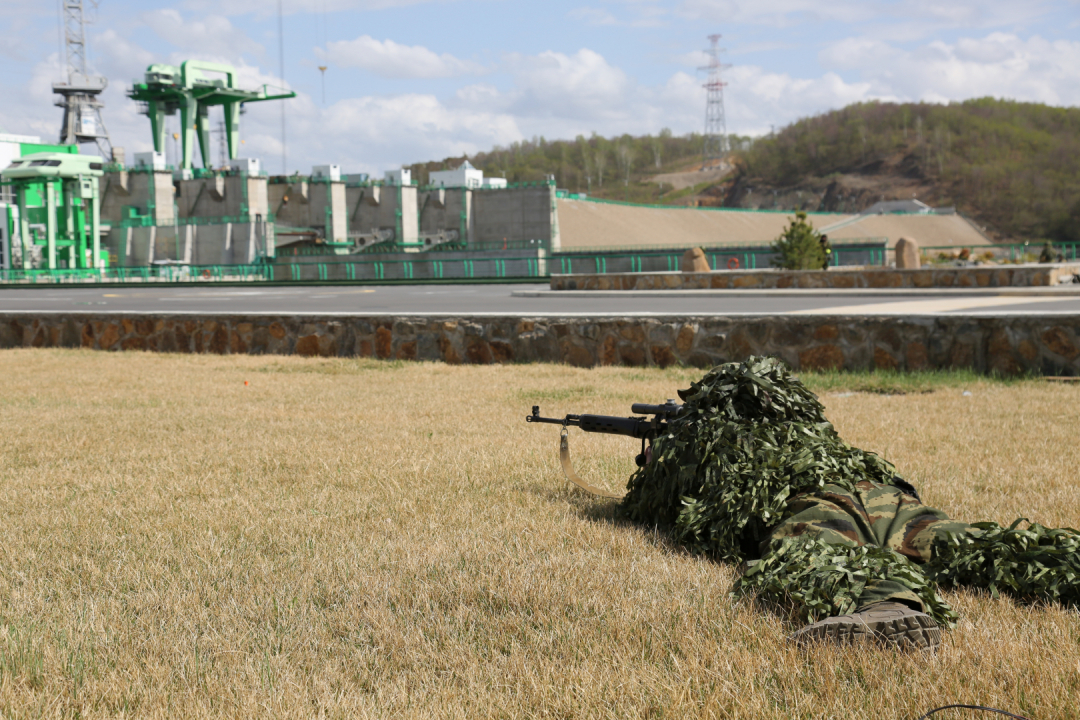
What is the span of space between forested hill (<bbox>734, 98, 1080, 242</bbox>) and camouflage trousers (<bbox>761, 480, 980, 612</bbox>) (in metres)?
120

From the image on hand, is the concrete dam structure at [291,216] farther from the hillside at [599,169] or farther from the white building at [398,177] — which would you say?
the hillside at [599,169]

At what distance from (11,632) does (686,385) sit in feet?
22.6

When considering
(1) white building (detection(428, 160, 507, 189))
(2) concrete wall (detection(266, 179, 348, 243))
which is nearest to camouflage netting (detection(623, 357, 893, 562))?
(1) white building (detection(428, 160, 507, 189))

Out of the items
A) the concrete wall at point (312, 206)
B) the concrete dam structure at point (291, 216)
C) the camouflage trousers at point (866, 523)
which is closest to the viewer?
the camouflage trousers at point (866, 523)

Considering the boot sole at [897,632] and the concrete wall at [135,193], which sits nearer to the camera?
the boot sole at [897,632]

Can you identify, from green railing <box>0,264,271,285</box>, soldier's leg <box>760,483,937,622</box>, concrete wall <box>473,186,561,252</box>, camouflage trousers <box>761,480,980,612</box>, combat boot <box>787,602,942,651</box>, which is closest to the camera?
combat boot <box>787,602,942,651</box>

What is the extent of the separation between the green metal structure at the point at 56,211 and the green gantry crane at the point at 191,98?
1994cm

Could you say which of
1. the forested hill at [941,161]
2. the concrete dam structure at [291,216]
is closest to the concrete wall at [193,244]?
the concrete dam structure at [291,216]

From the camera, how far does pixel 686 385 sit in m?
9.03

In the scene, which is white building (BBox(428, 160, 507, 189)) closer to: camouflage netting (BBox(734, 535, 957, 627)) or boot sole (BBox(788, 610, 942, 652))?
camouflage netting (BBox(734, 535, 957, 627))

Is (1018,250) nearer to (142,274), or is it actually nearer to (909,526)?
(909,526)

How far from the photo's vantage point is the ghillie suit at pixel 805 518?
9.79 feet

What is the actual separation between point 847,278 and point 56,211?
6901 cm

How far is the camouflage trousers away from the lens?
3.31 meters
